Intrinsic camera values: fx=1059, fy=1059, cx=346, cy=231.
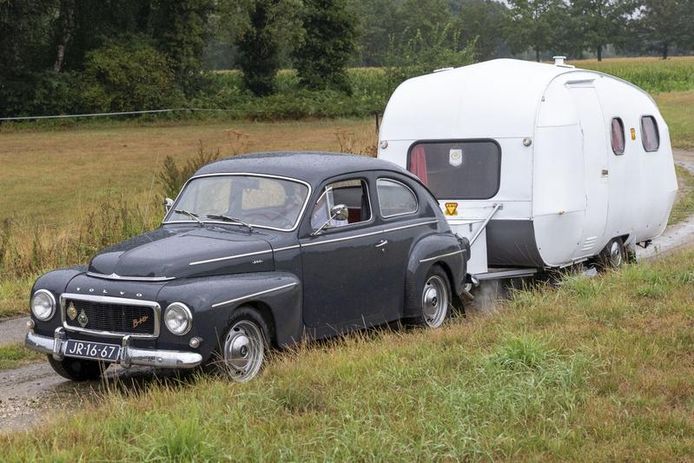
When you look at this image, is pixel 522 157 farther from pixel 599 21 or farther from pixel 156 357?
pixel 599 21

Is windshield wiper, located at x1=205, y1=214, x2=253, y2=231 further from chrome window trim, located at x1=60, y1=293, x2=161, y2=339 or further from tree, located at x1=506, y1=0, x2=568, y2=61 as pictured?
tree, located at x1=506, y1=0, x2=568, y2=61

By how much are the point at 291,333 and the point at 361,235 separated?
1.41 m

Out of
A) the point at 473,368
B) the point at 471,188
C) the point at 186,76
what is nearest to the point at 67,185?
the point at 471,188

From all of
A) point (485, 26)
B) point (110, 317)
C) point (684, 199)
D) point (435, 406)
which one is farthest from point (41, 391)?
point (485, 26)

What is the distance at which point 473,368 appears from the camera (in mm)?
7188

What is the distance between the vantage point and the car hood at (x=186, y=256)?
26.2 ft

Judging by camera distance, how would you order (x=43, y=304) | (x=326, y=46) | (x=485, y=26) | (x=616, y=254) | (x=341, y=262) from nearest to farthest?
(x=43, y=304)
(x=341, y=262)
(x=616, y=254)
(x=326, y=46)
(x=485, y=26)

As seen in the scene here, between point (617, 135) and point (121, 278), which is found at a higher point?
point (617, 135)

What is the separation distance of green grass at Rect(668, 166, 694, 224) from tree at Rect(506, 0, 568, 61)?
9909 centimetres

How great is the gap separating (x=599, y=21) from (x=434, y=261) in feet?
418

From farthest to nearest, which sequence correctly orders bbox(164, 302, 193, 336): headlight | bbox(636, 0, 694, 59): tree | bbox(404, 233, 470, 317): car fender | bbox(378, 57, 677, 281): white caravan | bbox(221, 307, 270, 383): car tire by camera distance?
bbox(636, 0, 694, 59): tree, bbox(378, 57, 677, 281): white caravan, bbox(404, 233, 470, 317): car fender, bbox(221, 307, 270, 383): car tire, bbox(164, 302, 193, 336): headlight

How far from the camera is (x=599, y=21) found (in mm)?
131125

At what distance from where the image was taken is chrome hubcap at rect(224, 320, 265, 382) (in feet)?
25.9

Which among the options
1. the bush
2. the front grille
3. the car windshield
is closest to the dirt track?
the front grille
